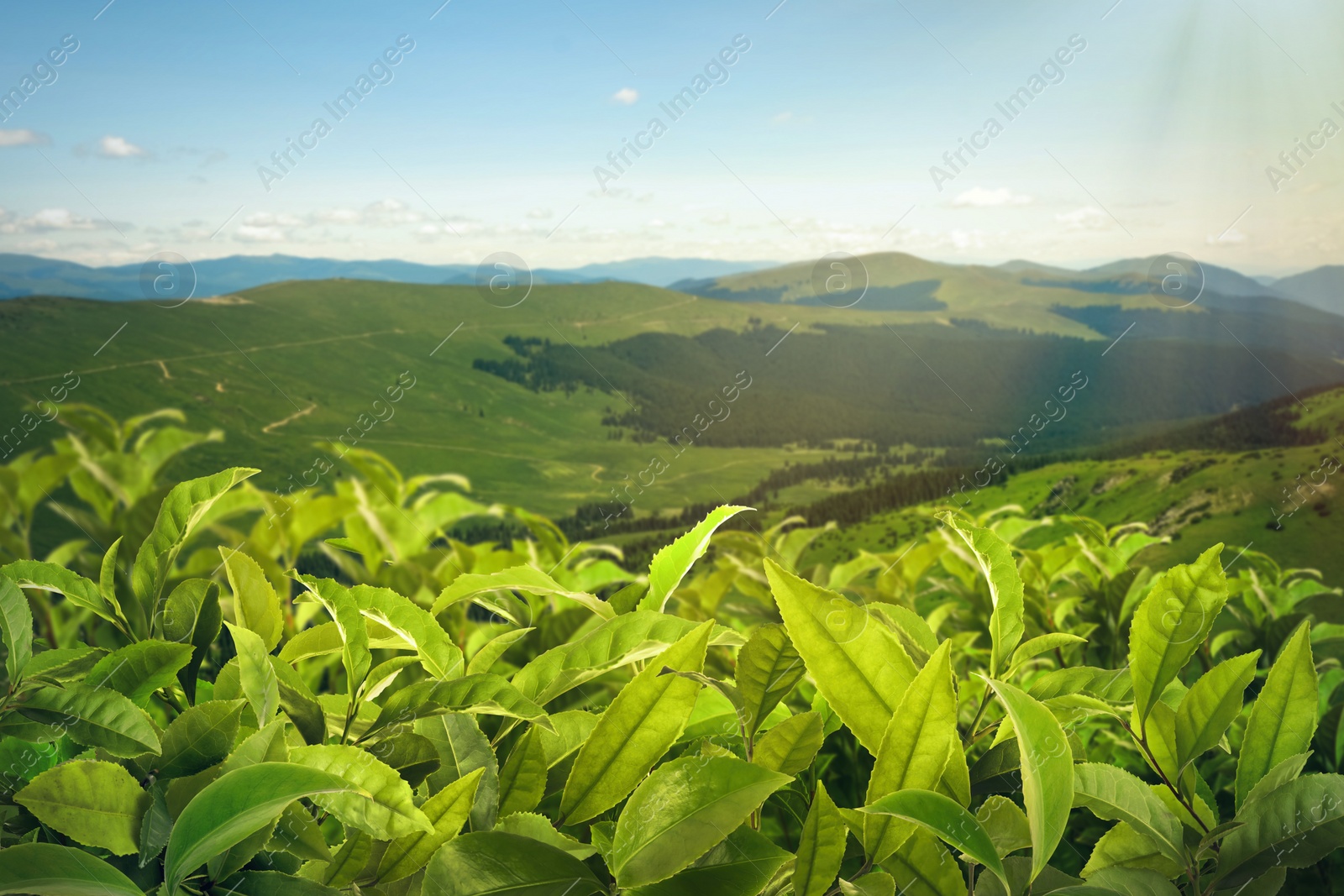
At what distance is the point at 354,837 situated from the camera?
591 mm

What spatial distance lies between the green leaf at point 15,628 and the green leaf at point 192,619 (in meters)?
0.12

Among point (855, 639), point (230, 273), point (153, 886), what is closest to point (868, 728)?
point (855, 639)

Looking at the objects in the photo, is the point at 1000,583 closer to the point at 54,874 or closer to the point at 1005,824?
the point at 1005,824

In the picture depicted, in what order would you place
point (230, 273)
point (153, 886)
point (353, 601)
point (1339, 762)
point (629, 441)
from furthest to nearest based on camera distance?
point (230, 273)
point (629, 441)
point (1339, 762)
point (353, 601)
point (153, 886)

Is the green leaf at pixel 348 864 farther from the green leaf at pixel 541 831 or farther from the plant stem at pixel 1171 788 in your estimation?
the plant stem at pixel 1171 788

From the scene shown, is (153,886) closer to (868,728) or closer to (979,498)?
(868,728)

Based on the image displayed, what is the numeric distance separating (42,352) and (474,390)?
19729 millimetres

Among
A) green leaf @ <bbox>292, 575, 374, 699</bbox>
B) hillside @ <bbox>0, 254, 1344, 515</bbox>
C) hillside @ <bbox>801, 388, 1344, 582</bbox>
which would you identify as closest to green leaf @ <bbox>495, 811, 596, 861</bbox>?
green leaf @ <bbox>292, 575, 374, 699</bbox>

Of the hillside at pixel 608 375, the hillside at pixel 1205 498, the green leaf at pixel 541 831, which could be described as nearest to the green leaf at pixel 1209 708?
the green leaf at pixel 541 831

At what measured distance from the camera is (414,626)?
737 millimetres

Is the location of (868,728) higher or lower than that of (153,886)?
lower

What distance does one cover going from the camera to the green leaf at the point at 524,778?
A: 0.68m

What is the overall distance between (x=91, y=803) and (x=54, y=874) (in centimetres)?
12

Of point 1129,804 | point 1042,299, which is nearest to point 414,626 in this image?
point 1129,804
